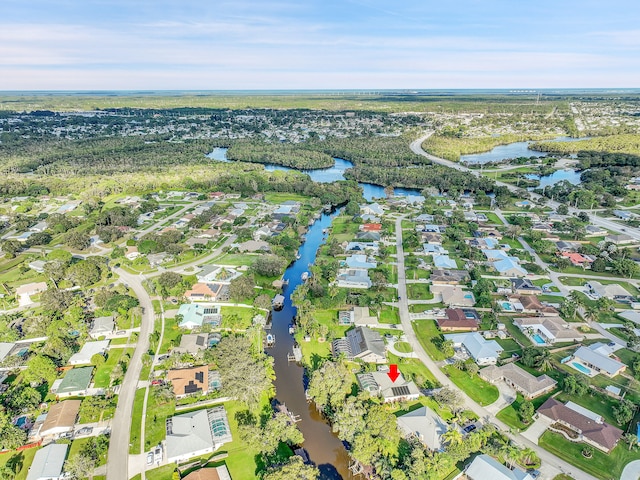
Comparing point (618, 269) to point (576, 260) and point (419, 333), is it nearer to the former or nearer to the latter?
point (576, 260)

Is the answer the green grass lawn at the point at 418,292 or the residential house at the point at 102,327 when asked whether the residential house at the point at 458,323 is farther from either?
the residential house at the point at 102,327

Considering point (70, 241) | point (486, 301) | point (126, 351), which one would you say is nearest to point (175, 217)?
→ point (70, 241)

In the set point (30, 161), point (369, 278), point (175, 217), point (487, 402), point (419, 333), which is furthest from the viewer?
point (30, 161)

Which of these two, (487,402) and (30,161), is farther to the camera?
(30,161)

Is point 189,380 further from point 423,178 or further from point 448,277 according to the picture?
point 423,178

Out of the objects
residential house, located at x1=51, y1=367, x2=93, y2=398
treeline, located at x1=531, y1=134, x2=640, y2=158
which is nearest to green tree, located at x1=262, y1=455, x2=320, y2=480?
residential house, located at x1=51, y1=367, x2=93, y2=398

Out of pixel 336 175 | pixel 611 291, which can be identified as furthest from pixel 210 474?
pixel 336 175

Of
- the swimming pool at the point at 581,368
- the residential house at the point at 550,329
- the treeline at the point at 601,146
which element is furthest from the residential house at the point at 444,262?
the treeline at the point at 601,146
